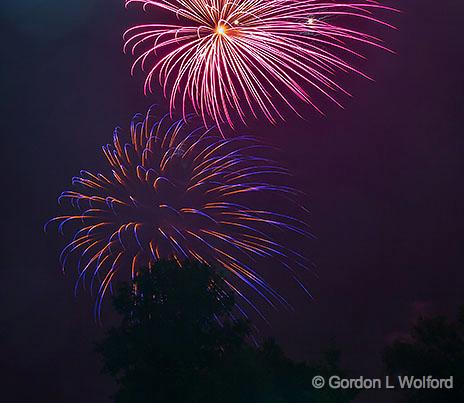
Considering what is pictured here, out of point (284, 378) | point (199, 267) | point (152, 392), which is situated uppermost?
point (199, 267)

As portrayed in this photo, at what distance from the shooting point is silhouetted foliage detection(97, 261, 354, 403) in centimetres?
2439

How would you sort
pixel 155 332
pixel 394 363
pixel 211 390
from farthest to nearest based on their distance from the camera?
1. pixel 394 363
2. pixel 155 332
3. pixel 211 390

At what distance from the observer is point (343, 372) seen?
28562 millimetres

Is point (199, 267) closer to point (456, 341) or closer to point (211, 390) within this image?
point (211, 390)

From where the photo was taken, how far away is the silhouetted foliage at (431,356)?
1022 inches

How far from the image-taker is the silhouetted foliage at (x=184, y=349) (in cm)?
2439

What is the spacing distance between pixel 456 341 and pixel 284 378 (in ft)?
29.1

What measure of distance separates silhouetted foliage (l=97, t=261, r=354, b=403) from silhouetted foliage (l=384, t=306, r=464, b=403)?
2.97 meters

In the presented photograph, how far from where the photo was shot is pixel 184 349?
25.0 metres

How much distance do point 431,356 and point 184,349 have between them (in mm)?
12400

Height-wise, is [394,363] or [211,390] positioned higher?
[394,363]

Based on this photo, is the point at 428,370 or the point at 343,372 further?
the point at 343,372

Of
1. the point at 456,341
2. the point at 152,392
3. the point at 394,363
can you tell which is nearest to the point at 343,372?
the point at 394,363

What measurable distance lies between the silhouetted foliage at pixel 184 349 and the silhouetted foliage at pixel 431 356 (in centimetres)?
297
